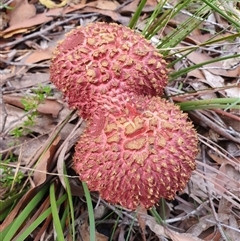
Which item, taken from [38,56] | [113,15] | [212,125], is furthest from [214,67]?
[38,56]

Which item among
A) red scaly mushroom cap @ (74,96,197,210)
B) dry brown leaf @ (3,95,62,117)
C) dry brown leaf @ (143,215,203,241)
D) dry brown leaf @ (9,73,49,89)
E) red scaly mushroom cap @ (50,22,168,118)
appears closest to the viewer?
red scaly mushroom cap @ (74,96,197,210)

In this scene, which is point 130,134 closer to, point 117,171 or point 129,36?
point 117,171

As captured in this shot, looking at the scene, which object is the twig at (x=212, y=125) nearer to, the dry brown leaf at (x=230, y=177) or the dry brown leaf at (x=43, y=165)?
the dry brown leaf at (x=230, y=177)

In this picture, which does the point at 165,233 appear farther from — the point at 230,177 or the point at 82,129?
the point at 82,129

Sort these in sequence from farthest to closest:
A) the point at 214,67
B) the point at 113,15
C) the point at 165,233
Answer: the point at 113,15, the point at 214,67, the point at 165,233

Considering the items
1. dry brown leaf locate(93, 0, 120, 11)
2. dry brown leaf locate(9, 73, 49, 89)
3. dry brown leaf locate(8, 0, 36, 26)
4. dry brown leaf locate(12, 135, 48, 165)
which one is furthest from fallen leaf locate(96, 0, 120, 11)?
dry brown leaf locate(12, 135, 48, 165)

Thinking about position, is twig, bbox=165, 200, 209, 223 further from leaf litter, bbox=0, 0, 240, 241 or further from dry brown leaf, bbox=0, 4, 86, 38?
dry brown leaf, bbox=0, 4, 86, 38

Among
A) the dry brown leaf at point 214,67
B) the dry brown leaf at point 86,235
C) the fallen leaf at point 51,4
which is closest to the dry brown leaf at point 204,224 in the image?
the dry brown leaf at point 86,235
